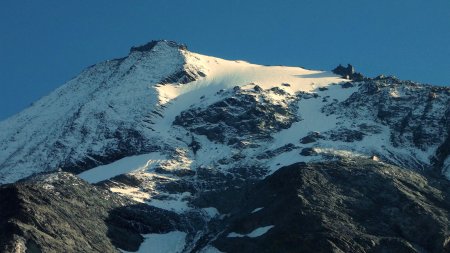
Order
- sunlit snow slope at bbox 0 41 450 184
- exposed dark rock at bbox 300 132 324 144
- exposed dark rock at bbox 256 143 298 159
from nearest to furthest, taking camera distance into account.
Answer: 1. sunlit snow slope at bbox 0 41 450 184
2. exposed dark rock at bbox 256 143 298 159
3. exposed dark rock at bbox 300 132 324 144

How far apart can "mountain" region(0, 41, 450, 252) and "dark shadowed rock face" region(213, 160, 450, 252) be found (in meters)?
0.20

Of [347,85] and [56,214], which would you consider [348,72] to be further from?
[56,214]

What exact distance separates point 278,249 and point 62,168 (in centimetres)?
4902

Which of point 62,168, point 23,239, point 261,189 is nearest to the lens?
point 23,239

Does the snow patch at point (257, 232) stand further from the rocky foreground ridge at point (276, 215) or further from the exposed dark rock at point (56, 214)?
the exposed dark rock at point (56, 214)

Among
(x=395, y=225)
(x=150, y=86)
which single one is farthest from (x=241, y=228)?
(x=150, y=86)

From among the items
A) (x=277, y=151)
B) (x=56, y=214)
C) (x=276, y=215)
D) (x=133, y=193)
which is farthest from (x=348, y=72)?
(x=56, y=214)

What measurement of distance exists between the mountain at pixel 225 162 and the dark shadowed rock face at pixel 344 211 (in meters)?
0.20

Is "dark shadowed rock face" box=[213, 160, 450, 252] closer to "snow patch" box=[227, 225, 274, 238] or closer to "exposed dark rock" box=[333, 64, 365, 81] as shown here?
"snow patch" box=[227, 225, 274, 238]

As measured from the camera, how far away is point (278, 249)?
100 meters

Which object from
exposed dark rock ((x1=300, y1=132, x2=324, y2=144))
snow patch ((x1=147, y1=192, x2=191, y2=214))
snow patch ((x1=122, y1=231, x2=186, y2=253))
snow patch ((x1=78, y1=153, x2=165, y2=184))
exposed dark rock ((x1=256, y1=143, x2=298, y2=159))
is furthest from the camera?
exposed dark rock ((x1=300, y1=132, x2=324, y2=144))

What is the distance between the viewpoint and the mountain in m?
105

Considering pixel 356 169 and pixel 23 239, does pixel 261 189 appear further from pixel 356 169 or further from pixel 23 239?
pixel 23 239

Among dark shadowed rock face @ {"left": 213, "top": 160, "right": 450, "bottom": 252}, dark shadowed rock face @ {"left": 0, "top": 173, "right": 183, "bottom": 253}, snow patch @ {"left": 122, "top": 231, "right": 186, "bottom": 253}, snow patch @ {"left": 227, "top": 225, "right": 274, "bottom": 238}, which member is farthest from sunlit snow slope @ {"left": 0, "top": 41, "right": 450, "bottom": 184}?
snow patch @ {"left": 227, "top": 225, "right": 274, "bottom": 238}
